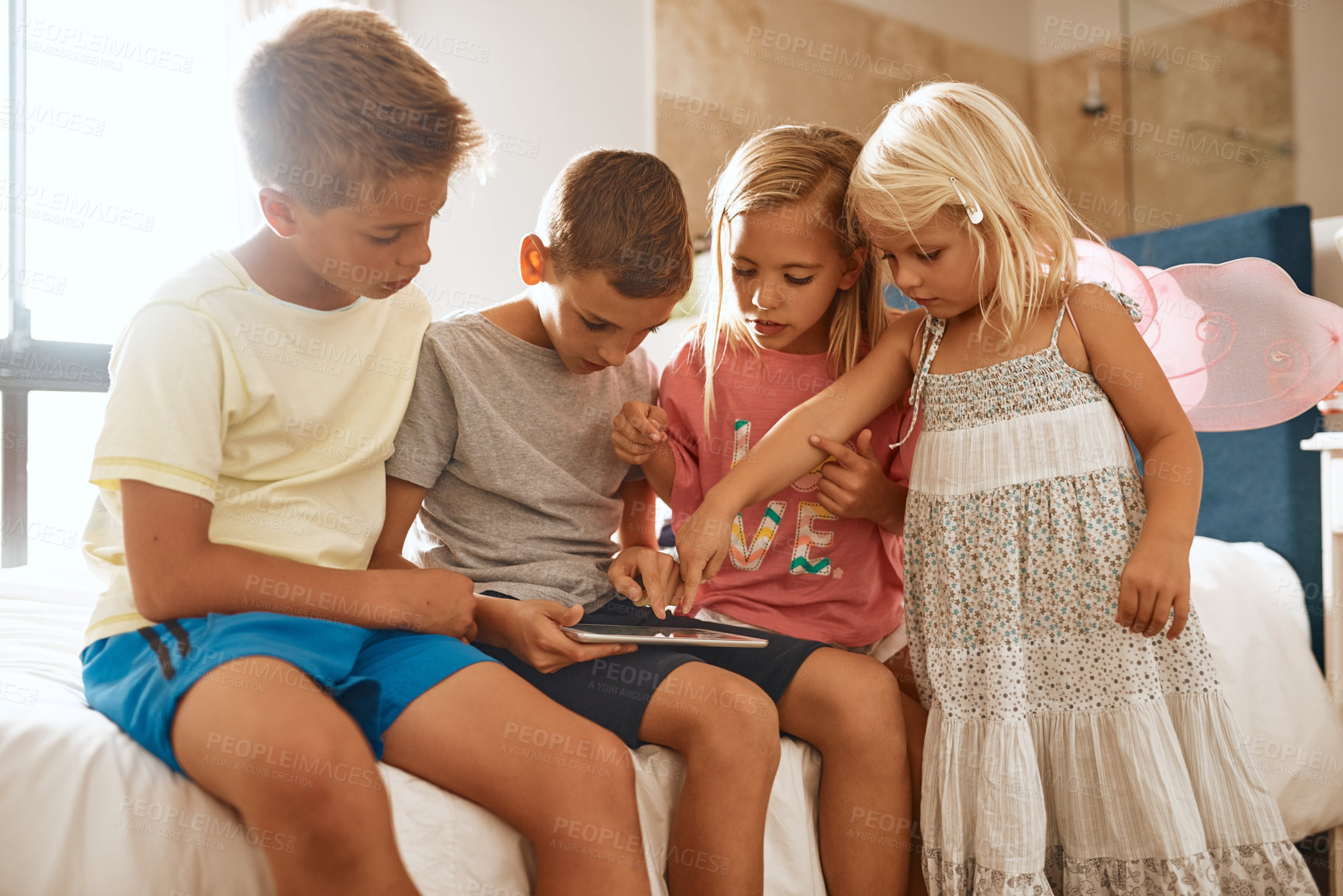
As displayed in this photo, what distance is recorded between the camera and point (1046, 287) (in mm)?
960

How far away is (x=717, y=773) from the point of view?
2.68ft

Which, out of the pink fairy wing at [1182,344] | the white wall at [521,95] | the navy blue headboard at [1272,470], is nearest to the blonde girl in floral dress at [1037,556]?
the pink fairy wing at [1182,344]

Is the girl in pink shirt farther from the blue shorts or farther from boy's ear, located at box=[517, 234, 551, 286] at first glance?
the blue shorts

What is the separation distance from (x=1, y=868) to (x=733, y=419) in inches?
31.7

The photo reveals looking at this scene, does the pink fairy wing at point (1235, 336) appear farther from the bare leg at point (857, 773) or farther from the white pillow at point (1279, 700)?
the bare leg at point (857, 773)

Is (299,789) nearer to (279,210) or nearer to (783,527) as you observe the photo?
(279,210)

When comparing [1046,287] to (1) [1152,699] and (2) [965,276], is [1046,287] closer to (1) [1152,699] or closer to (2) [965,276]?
(2) [965,276]

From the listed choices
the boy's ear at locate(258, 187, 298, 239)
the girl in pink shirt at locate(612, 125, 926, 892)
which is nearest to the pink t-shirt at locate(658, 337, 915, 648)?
the girl in pink shirt at locate(612, 125, 926, 892)

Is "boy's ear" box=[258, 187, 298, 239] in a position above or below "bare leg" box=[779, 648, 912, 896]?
above

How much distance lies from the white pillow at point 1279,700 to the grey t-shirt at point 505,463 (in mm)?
754

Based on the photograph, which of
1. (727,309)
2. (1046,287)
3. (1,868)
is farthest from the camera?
(727,309)

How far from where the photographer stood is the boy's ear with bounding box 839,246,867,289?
1126 mm

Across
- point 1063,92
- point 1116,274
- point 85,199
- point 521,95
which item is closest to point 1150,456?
point 1116,274

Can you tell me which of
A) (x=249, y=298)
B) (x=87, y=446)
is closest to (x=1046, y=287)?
(x=249, y=298)
